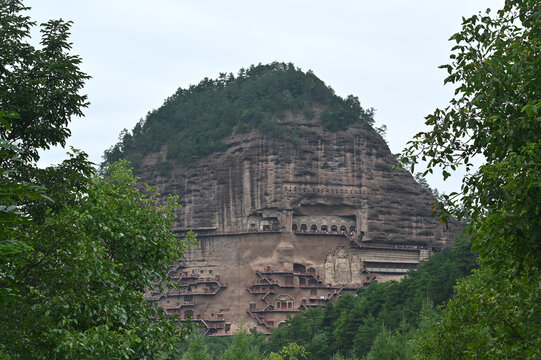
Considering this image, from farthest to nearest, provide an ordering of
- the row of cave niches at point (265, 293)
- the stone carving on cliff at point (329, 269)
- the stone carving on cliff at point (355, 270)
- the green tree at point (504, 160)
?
the stone carving on cliff at point (355, 270)
the stone carving on cliff at point (329, 269)
the row of cave niches at point (265, 293)
the green tree at point (504, 160)

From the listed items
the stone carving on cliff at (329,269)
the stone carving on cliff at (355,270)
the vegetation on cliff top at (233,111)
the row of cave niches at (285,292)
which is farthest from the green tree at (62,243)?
the vegetation on cliff top at (233,111)

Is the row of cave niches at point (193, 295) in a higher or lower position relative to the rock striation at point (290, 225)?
lower

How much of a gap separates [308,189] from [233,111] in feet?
60.9

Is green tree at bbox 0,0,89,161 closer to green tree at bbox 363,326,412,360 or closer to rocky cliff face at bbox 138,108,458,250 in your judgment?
green tree at bbox 363,326,412,360

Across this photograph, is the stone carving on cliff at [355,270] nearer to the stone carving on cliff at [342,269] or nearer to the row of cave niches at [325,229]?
Result: the stone carving on cliff at [342,269]

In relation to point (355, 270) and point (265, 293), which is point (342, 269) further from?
point (265, 293)

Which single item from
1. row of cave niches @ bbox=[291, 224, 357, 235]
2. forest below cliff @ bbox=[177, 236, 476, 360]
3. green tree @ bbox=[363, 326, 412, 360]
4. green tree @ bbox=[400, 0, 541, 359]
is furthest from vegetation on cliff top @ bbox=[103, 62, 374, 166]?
green tree @ bbox=[400, 0, 541, 359]

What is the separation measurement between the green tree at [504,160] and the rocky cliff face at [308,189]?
94.1 metres

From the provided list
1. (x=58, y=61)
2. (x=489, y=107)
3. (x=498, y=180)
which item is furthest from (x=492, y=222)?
(x=58, y=61)

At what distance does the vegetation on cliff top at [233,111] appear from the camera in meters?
118

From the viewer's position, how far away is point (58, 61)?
61.5ft

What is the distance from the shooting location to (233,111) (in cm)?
12050

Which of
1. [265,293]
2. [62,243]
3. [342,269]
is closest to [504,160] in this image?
[62,243]

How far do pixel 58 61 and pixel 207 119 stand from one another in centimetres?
10529
